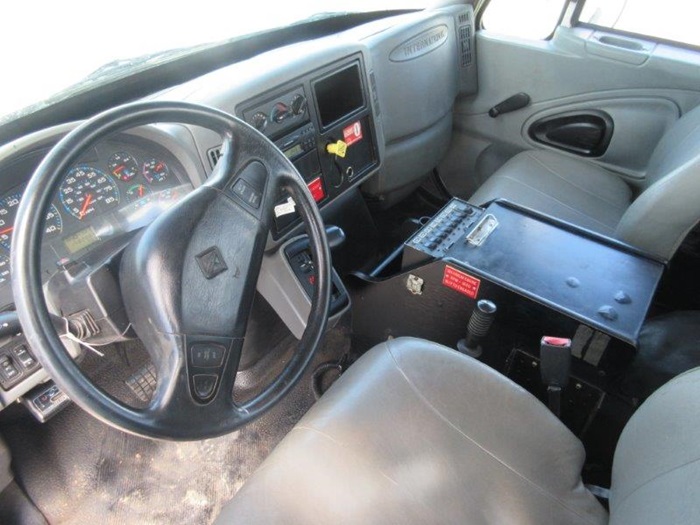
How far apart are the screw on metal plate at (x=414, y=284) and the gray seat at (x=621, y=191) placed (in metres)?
0.47

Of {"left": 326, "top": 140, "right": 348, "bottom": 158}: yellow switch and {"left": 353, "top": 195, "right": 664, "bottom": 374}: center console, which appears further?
{"left": 326, "top": 140, "right": 348, "bottom": 158}: yellow switch

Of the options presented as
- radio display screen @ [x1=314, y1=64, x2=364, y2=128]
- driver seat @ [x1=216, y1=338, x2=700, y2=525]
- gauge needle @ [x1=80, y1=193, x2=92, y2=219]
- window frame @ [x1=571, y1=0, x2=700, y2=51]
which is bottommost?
driver seat @ [x1=216, y1=338, x2=700, y2=525]

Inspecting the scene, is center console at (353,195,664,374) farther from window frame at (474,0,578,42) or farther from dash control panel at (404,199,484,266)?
window frame at (474,0,578,42)

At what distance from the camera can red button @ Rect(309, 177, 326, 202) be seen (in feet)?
4.97

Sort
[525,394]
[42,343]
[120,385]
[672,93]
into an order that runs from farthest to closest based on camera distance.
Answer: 1. [672,93]
2. [120,385]
3. [525,394]
4. [42,343]

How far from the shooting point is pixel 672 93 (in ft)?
6.07

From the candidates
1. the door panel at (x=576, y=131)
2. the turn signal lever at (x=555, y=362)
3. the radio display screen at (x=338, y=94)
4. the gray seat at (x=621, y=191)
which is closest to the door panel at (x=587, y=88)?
the door panel at (x=576, y=131)

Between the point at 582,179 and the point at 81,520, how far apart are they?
1.92 meters

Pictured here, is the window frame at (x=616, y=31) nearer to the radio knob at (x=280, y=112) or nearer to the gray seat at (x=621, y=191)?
the gray seat at (x=621, y=191)

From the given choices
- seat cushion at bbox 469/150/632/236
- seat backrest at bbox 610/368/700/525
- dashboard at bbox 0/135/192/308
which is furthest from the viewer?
seat cushion at bbox 469/150/632/236

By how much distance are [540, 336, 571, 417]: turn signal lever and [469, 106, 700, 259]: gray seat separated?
502mm

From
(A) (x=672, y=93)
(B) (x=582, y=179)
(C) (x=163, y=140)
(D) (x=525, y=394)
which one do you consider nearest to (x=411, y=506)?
(D) (x=525, y=394)

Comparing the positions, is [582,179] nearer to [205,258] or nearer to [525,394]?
[525,394]

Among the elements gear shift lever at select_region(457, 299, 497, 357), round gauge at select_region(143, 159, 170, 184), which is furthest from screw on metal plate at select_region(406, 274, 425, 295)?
round gauge at select_region(143, 159, 170, 184)
